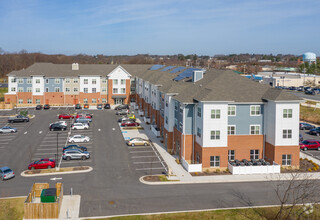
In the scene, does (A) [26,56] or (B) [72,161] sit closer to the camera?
(B) [72,161]

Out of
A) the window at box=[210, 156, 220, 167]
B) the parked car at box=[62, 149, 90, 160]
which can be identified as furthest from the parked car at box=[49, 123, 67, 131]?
Answer: the window at box=[210, 156, 220, 167]

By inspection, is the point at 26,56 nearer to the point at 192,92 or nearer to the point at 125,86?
the point at 125,86

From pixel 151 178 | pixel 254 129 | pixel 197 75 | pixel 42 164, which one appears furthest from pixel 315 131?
pixel 42 164

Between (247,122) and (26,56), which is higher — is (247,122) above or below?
below

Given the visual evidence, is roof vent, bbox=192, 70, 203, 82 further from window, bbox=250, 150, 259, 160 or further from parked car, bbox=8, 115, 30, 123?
parked car, bbox=8, 115, 30, 123

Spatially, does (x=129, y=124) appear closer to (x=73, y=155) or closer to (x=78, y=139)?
(x=78, y=139)

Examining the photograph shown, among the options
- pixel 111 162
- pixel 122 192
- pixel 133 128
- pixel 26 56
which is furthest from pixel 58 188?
pixel 26 56
